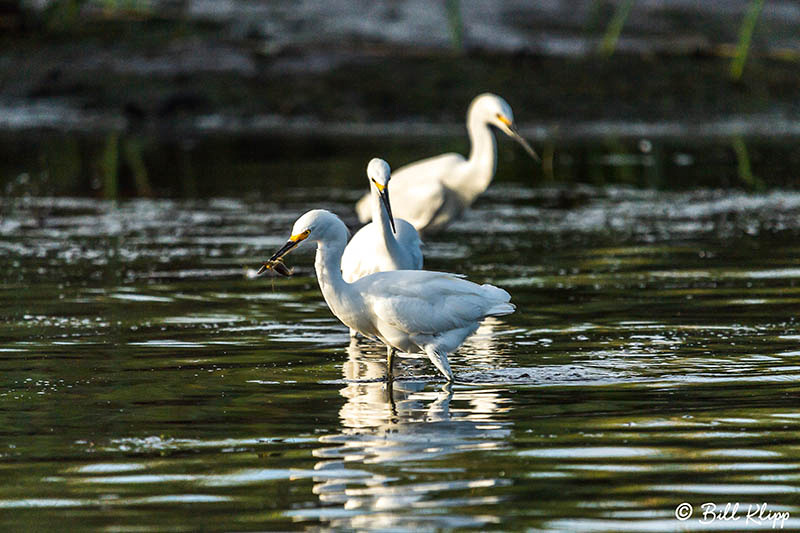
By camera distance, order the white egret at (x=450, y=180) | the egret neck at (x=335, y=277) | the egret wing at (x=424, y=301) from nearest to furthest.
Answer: the egret wing at (x=424, y=301) < the egret neck at (x=335, y=277) < the white egret at (x=450, y=180)

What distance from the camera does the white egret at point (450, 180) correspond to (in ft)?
45.1

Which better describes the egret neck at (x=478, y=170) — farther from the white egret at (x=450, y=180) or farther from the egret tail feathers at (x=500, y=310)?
the egret tail feathers at (x=500, y=310)

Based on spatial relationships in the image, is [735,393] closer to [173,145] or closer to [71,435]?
[71,435]

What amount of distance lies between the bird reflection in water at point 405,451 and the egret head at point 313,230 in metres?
0.82

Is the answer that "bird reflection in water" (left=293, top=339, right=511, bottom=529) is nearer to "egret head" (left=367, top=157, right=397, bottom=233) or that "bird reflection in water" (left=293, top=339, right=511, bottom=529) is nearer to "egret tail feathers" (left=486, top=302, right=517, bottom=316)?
"egret tail feathers" (left=486, top=302, right=517, bottom=316)

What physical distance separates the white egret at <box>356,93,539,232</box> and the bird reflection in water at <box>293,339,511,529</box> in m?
4.94

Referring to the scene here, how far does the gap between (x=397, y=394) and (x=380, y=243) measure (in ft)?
6.50

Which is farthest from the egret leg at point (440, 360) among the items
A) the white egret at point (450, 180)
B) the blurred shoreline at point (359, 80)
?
the blurred shoreline at point (359, 80)

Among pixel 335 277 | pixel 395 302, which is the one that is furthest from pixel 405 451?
pixel 335 277

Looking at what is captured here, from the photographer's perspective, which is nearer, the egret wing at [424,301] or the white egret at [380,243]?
the egret wing at [424,301]

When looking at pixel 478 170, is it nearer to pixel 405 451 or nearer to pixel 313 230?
pixel 313 230

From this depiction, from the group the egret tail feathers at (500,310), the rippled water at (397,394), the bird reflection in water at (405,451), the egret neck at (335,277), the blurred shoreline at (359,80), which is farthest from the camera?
the blurred shoreline at (359,80)

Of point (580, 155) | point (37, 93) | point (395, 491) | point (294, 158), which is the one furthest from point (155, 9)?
point (395, 491)

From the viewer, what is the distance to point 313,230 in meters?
8.26
